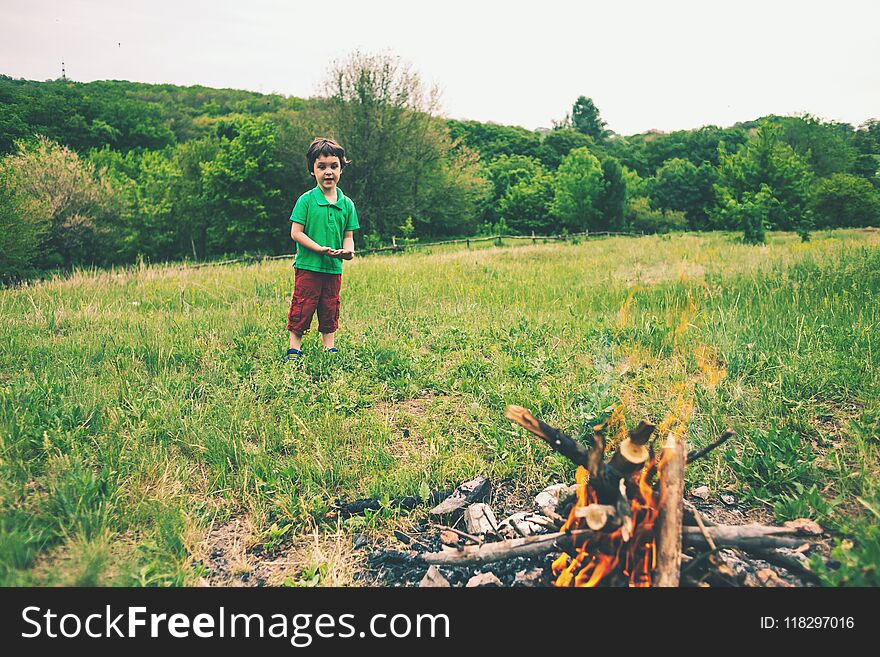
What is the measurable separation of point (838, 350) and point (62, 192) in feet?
128

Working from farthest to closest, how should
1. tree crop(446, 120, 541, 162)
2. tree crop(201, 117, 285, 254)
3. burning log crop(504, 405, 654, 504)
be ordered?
1. tree crop(446, 120, 541, 162)
2. tree crop(201, 117, 285, 254)
3. burning log crop(504, 405, 654, 504)

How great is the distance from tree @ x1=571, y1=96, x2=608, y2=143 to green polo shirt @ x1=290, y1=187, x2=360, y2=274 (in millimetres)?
95270

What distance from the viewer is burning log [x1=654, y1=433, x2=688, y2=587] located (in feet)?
6.36

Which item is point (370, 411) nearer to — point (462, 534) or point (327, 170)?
point (462, 534)

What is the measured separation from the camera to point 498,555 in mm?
2275

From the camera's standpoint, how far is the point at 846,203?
2112cm

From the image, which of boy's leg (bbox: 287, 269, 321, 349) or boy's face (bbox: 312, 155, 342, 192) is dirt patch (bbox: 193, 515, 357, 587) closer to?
boy's leg (bbox: 287, 269, 321, 349)

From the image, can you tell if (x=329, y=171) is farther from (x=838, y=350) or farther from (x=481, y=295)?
(x=838, y=350)

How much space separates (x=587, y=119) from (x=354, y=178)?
7257cm

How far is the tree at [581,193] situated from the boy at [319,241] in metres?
39.9

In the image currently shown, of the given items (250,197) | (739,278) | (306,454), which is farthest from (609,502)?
(250,197)

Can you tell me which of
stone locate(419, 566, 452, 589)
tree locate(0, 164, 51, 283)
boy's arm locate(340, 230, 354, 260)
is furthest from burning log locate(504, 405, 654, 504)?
tree locate(0, 164, 51, 283)

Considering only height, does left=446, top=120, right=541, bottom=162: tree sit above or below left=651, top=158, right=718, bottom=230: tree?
above

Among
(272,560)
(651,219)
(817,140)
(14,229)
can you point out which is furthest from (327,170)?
(651,219)
